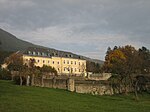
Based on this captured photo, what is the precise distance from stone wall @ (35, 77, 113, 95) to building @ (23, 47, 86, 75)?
77298 mm

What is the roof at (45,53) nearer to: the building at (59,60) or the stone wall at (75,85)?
the building at (59,60)

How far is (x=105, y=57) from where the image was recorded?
12444 centimetres

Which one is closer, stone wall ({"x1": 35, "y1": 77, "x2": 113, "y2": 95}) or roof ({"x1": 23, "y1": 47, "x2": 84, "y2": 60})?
stone wall ({"x1": 35, "y1": 77, "x2": 113, "y2": 95})

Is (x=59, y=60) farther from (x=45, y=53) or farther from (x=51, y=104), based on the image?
(x=51, y=104)

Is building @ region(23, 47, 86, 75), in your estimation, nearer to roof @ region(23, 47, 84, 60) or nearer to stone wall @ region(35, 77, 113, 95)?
roof @ region(23, 47, 84, 60)

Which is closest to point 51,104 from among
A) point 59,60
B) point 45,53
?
point 45,53

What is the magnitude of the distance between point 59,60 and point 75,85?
92.7 meters

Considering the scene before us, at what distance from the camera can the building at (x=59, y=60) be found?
139 metres

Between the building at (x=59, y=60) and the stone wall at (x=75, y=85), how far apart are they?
77.3m

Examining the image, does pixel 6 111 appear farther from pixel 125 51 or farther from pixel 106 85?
pixel 125 51

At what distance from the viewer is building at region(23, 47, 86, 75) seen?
139100 mm

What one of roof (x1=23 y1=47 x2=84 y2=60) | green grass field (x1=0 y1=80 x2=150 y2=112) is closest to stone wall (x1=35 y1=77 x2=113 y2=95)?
green grass field (x1=0 y1=80 x2=150 y2=112)

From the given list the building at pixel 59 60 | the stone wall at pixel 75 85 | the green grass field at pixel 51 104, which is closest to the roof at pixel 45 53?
the building at pixel 59 60

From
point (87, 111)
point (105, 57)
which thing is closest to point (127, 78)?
point (87, 111)
